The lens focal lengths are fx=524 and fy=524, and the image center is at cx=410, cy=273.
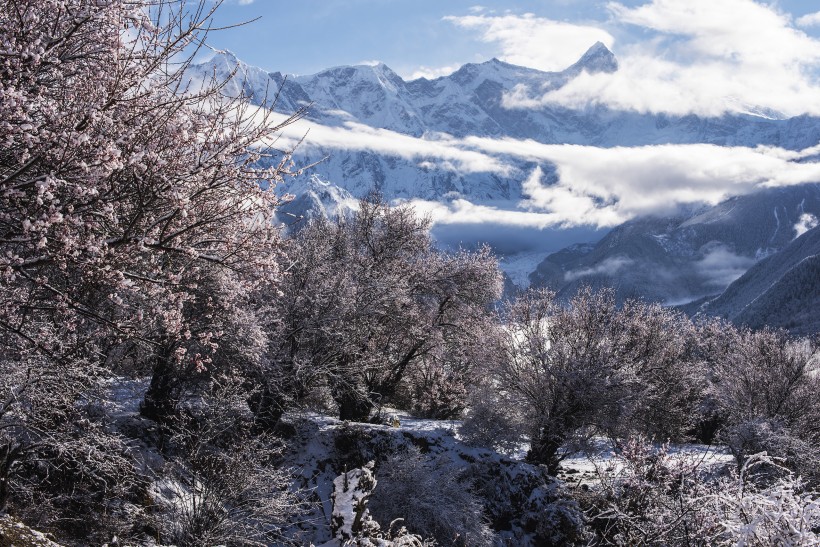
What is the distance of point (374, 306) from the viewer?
76.7ft

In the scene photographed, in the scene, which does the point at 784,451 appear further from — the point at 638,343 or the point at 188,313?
the point at 188,313

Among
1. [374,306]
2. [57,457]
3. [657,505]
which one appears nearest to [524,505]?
[657,505]

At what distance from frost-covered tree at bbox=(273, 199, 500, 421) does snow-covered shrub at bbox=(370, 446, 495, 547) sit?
4272 millimetres

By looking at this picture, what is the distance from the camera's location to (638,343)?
113 feet

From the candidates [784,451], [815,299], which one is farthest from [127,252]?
[815,299]

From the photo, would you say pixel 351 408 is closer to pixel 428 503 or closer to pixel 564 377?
pixel 428 503

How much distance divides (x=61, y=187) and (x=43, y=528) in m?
10.1

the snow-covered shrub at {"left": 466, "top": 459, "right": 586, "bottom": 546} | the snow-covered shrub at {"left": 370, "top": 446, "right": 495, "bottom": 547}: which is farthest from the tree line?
the snow-covered shrub at {"left": 370, "top": 446, "right": 495, "bottom": 547}

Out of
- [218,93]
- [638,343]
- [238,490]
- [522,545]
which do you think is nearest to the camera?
[218,93]

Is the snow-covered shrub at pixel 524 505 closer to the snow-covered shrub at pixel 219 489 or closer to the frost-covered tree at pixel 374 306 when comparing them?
the frost-covered tree at pixel 374 306

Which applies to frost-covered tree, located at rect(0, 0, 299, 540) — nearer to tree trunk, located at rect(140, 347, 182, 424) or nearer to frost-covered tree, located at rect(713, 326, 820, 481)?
tree trunk, located at rect(140, 347, 182, 424)

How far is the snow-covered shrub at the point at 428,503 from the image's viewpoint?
16672mm

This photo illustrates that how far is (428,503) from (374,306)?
907 centimetres

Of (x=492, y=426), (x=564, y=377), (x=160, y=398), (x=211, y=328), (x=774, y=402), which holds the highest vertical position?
(x=211, y=328)
